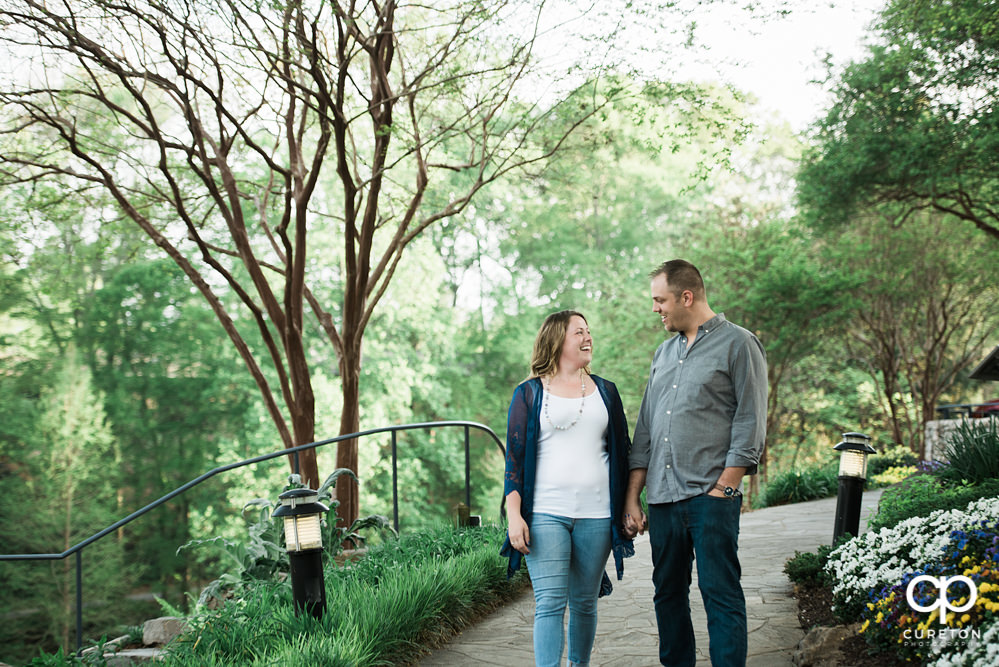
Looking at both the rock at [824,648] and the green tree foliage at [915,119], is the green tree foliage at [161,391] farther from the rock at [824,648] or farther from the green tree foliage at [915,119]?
the rock at [824,648]

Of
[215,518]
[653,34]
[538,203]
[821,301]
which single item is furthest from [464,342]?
[653,34]

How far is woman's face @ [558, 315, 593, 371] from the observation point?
10.7ft

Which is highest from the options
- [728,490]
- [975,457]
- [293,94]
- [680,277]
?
[293,94]

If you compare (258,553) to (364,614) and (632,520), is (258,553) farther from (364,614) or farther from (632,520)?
(632,520)

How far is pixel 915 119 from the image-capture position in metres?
12.5

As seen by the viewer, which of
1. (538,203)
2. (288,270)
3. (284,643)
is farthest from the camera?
(538,203)

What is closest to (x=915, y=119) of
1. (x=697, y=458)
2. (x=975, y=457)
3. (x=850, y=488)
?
(x=975, y=457)

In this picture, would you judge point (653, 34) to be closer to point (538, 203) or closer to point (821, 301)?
point (821, 301)

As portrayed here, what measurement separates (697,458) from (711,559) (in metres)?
0.38

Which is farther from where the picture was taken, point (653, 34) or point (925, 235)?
point (925, 235)

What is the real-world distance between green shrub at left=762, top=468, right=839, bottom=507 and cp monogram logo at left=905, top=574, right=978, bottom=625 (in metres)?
7.95

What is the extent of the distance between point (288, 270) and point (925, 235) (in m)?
13.5

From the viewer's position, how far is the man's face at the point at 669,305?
131 inches

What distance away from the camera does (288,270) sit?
10.5 meters
